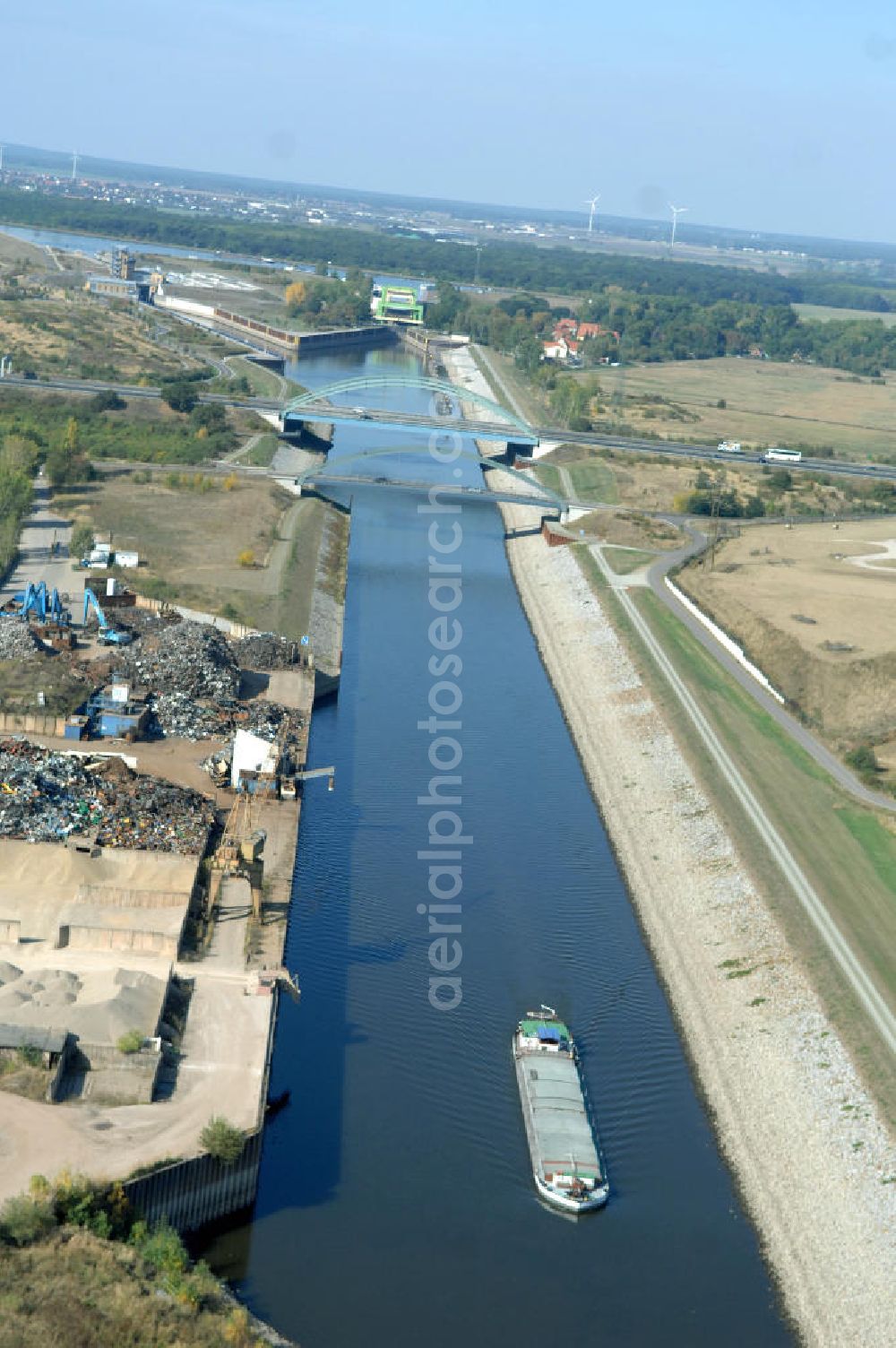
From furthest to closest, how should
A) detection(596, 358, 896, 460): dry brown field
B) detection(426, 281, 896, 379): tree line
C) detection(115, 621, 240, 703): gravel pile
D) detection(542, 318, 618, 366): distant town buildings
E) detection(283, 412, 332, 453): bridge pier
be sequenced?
1. detection(426, 281, 896, 379): tree line
2. detection(542, 318, 618, 366): distant town buildings
3. detection(596, 358, 896, 460): dry brown field
4. detection(283, 412, 332, 453): bridge pier
5. detection(115, 621, 240, 703): gravel pile

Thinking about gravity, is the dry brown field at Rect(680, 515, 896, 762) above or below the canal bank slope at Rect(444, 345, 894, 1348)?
above

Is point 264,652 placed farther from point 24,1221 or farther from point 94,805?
point 24,1221

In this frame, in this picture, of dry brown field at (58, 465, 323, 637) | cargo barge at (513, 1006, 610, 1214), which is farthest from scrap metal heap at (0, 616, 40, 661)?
cargo barge at (513, 1006, 610, 1214)

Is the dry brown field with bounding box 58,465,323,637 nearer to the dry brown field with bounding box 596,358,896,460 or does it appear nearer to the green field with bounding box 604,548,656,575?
the green field with bounding box 604,548,656,575

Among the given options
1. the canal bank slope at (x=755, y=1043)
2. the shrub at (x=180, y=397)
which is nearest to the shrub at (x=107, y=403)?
the shrub at (x=180, y=397)

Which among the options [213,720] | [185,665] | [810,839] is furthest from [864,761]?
[185,665]

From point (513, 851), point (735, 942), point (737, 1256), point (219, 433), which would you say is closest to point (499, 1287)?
point (737, 1256)
